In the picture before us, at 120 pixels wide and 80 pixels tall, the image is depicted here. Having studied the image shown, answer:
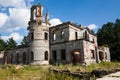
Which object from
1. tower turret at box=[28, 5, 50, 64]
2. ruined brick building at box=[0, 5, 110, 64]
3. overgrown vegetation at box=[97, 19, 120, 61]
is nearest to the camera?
ruined brick building at box=[0, 5, 110, 64]

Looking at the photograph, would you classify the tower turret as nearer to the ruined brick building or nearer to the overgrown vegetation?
the ruined brick building

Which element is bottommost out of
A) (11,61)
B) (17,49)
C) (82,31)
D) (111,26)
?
(11,61)

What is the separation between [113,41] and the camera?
51.3 meters

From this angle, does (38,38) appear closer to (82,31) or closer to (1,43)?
(82,31)

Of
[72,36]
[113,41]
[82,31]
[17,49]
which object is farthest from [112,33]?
[17,49]

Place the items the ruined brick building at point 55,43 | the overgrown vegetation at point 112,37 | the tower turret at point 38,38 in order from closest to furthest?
the ruined brick building at point 55,43 < the tower turret at point 38,38 < the overgrown vegetation at point 112,37

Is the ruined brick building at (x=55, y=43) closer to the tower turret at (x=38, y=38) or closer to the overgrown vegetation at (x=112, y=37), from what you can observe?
the tower turret at (x=38, y=38)

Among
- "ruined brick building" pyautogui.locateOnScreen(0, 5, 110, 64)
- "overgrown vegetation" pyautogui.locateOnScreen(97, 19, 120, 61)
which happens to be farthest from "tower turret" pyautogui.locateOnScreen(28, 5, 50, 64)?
"overgrown vegetation" pyautogui.locateOnScreen(97, 19, 120, 61)

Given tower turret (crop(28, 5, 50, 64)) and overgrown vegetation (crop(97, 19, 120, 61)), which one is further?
overgrown vegetation (crop(97, 19, 120, 61))

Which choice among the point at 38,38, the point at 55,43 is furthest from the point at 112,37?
the point at 38,38

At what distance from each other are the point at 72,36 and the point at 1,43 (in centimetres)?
4230

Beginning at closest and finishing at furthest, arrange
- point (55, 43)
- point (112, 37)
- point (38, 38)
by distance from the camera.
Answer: point (38, 38) → point (55, 43) → point (112, 37)

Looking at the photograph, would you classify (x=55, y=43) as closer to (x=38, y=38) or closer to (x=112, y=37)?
(x=38, y=38)

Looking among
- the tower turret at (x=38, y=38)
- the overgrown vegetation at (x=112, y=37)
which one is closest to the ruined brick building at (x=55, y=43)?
the tower turret at (x=38, y=38)
